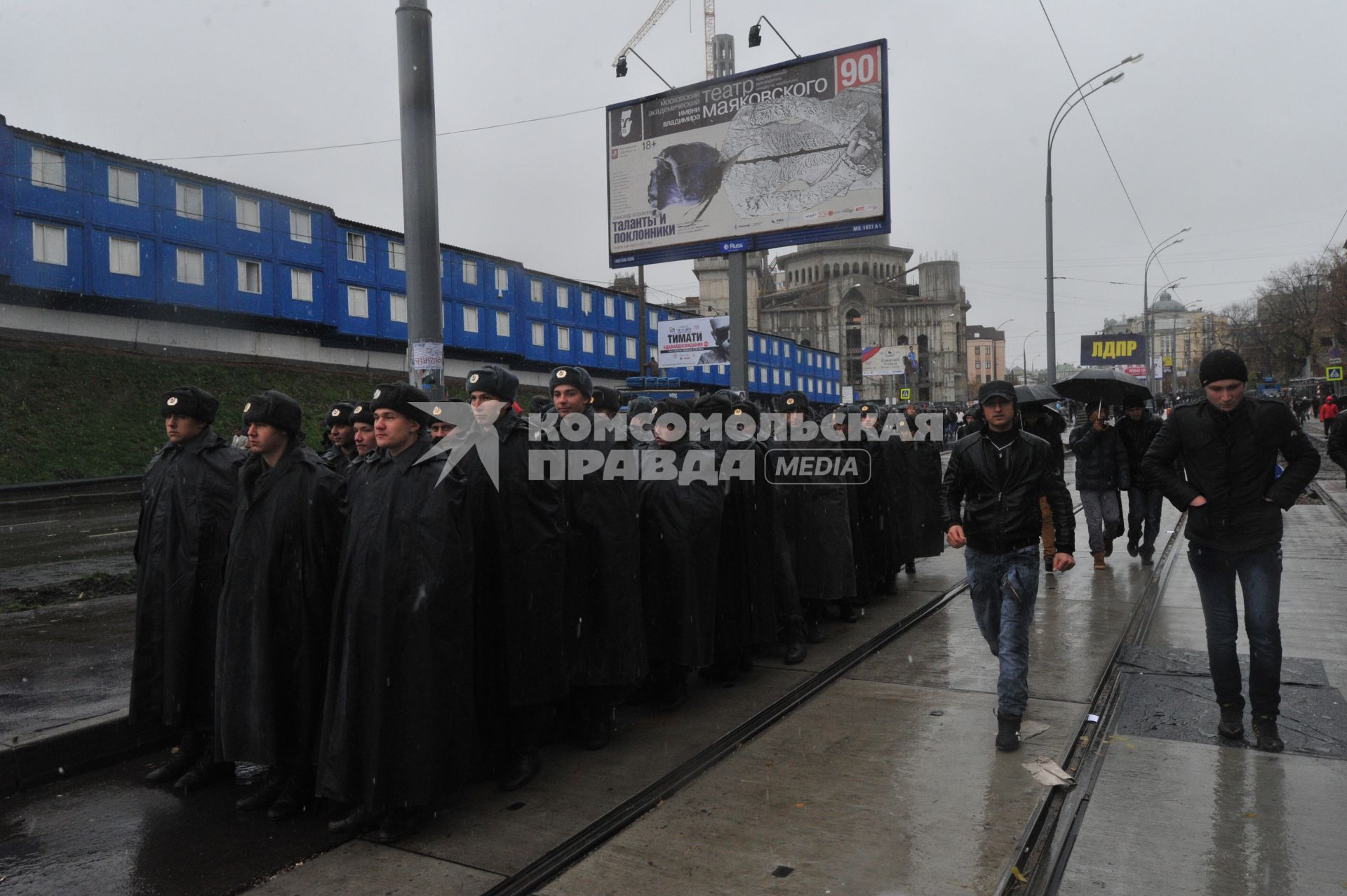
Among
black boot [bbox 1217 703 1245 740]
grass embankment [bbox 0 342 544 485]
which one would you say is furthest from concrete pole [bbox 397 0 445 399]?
grass embankment [bbox 0 342 544 485]

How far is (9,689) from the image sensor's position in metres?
5.42

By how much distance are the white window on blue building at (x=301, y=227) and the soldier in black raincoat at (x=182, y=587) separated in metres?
33.3

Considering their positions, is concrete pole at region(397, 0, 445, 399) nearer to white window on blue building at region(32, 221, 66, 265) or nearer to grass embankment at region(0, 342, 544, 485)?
grass embankment at region(0, 342, 544, 485)

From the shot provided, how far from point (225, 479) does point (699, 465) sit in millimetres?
2618

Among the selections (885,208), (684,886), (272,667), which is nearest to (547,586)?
(272,667)

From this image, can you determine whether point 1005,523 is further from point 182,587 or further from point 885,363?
point 885,363

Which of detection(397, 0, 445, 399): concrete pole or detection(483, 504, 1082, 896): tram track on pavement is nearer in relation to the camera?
detection(483, 504, 1082, 896): tram track on pavement

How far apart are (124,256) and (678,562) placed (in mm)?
30937

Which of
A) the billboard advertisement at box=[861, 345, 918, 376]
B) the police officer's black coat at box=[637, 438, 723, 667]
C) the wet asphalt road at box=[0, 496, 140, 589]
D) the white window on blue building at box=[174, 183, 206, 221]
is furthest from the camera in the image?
the billboard advertisement at box=[861, 345, 918, 376]

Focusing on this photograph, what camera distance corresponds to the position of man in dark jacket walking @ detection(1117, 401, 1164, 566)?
10.2 metres

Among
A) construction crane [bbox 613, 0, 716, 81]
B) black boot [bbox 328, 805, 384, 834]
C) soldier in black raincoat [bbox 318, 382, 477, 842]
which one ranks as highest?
construction crane [bbox 613, 0, 716, 81]

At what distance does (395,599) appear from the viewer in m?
3.86

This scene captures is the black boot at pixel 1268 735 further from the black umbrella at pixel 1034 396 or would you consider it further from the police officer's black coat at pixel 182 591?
the police officer's black coat at pixel 182 591

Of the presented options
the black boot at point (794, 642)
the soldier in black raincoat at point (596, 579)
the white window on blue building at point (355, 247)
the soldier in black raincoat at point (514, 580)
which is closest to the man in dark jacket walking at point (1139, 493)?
the black boot at point (794, 642)
